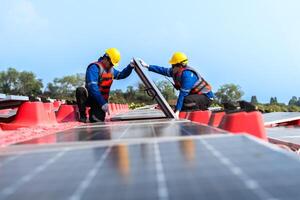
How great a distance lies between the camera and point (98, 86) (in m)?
9.78

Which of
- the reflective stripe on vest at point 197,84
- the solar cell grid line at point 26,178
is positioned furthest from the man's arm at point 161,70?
the solar cell grid line at point 26,178

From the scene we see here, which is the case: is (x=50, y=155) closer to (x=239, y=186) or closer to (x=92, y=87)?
(x=239, y=186)

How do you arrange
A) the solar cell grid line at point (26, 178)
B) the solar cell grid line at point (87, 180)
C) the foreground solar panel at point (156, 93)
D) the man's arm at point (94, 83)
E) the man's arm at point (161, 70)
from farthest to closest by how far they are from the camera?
the man's arm at point (161, 70) → the man's arm at point (94, 83) → the foreground solar panel at point (156, 93) → the solar cell grid line at point (26, 178) → the solar cell grid line at point (87, 180)

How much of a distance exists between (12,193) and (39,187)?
0.40 ft

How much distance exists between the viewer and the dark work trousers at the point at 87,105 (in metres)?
9.46

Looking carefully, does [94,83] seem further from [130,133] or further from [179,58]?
[130,133]

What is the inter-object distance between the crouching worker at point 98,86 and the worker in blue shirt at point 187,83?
1.11 m

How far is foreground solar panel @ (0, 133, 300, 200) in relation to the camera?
A: 75.0 inches

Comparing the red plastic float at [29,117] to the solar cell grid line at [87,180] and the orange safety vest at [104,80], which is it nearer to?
the orange safety vest at [104,80]

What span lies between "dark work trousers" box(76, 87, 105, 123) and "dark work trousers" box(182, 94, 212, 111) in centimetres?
199

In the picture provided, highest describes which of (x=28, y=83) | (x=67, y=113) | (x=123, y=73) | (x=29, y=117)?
(x=28, y=83)

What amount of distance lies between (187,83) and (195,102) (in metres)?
0.50

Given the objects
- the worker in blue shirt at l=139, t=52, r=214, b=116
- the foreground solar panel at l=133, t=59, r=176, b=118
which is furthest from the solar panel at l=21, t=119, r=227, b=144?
the worker in blue shirt at l=139, t=52, r=214, b=116

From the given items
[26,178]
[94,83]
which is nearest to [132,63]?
[94,83]
